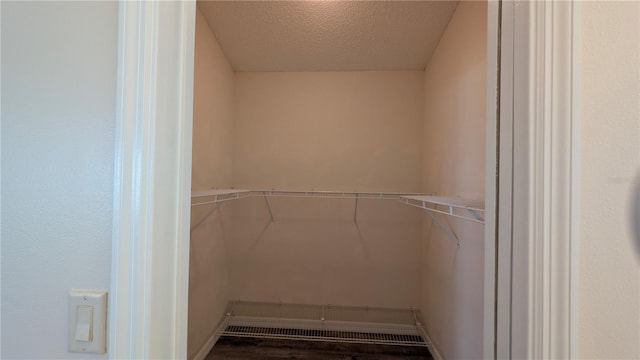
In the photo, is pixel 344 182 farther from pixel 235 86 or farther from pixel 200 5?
pixel 200 5

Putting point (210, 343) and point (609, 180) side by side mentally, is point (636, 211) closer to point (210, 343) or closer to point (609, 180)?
point (609, 180)

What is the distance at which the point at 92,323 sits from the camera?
486mm

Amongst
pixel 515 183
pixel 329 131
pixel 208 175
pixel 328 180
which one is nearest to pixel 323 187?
pixel 328 180

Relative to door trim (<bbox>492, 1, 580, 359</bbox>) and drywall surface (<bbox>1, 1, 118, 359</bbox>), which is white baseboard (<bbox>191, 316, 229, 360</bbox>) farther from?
door trim (<bbox>492, 1, 580, 359</bbox>)

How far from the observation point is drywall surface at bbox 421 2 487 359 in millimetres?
1453

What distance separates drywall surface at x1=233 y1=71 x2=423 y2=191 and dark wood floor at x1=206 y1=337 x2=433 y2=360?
129cm

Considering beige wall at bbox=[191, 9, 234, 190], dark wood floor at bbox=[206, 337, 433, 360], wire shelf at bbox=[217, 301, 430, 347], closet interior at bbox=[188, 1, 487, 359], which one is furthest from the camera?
wire shelf at bbox=[217, 301, 430, 347]

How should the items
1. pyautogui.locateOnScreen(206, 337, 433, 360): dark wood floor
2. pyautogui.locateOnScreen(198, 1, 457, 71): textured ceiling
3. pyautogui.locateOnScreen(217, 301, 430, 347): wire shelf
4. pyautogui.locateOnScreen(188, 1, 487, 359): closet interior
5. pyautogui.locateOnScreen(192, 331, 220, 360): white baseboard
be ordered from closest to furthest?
pyautogui.locateOnScreen(198, 1, 457, 71): textured ceiling < pyautogui.locateOnScreen(192, 331, 220, 360): white baseboard < pyautogui.locateOnScreen(206, 337, 433, 360): dark wood floor < pyautogui.locateOnScreen(188, 1, 487, 359): closet interior < pyautogui.locateOnScreen(217, 301, 430, 347): wire shelf

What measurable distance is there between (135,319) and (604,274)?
30.5 inches

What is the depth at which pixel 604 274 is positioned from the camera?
0.49m

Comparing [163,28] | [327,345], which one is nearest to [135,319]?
[163,28]

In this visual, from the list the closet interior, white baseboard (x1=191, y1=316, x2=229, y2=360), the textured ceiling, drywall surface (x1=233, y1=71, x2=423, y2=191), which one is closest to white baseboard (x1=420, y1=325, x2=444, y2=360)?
the closet interior

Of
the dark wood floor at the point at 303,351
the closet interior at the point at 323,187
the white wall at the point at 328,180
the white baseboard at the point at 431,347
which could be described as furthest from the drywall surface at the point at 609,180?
the white wall at the point at 328,180

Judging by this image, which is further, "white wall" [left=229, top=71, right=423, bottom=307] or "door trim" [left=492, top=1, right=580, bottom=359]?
"white wall" [left=229, top=71, right=423, bottom=307]
